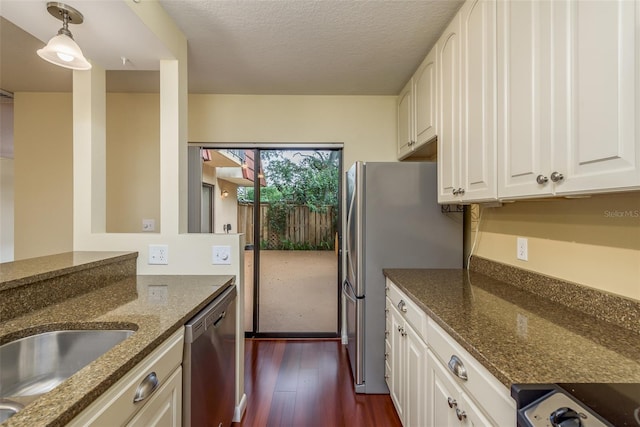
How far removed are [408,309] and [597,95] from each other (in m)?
1.20

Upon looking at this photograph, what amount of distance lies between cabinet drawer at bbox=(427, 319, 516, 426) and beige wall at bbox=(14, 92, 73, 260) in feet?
11.2

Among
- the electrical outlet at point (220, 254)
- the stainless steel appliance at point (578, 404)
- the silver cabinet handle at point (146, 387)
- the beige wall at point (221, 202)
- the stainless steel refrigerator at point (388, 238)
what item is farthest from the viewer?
the beige wall at point (221, 202)

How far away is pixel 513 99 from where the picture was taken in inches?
47.2

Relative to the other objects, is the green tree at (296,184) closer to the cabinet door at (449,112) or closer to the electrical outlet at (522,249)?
→ the cabinet door at (449,112)

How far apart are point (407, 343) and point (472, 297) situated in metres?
0.46

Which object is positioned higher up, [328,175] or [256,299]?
[328,175]

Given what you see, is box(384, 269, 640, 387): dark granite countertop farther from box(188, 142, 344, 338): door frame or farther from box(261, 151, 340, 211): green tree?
box(261, 151, 340, 211): green tree

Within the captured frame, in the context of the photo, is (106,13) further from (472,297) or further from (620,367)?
(620,367)

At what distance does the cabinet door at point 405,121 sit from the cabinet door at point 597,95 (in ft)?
4.90

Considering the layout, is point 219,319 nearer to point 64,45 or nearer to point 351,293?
point 351,293

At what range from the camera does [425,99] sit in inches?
84.7

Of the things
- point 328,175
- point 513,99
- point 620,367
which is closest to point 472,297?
point 620,367

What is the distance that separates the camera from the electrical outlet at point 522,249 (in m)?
1.57

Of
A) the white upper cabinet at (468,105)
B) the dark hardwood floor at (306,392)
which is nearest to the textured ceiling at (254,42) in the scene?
the white upper cabinet at (468,105)
